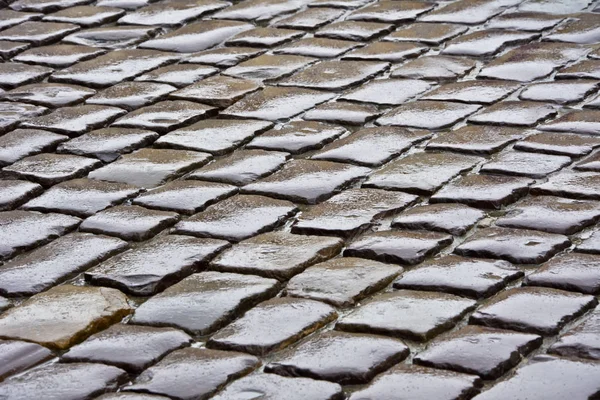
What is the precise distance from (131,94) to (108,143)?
0.57m

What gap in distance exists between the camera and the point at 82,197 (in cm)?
404

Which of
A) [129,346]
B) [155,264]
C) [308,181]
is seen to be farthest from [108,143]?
[129,346]

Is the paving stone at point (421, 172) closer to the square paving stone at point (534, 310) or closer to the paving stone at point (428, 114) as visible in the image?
the paving stone at point (428, 114)

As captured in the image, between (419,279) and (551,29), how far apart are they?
107 inches

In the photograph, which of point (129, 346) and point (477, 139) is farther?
point (477, 139)

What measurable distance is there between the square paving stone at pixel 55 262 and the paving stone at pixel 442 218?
0.86 m

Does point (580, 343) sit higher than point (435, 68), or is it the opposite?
point (435, 68)

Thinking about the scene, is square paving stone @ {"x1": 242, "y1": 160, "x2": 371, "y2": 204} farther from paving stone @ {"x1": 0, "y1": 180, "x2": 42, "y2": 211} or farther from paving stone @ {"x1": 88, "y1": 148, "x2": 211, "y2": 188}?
paving stone @ {"x1": 0, "y1": 180, "x2": 42, "y2": 211}

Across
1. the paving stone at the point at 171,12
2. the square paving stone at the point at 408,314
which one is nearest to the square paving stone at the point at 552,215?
the square paving stone at the point at 408,314

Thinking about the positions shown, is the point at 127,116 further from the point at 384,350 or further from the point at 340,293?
the point at 384,350

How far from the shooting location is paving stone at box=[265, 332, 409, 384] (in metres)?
2.86

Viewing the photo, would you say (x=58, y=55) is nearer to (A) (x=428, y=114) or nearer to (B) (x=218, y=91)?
(B) (x=218, y=91)

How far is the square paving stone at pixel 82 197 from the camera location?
395cm

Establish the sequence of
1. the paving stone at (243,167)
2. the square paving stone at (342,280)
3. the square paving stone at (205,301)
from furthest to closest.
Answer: the paving stone at (243,167), the square paving stone at (342,280), the square paving stone at (205,301)
